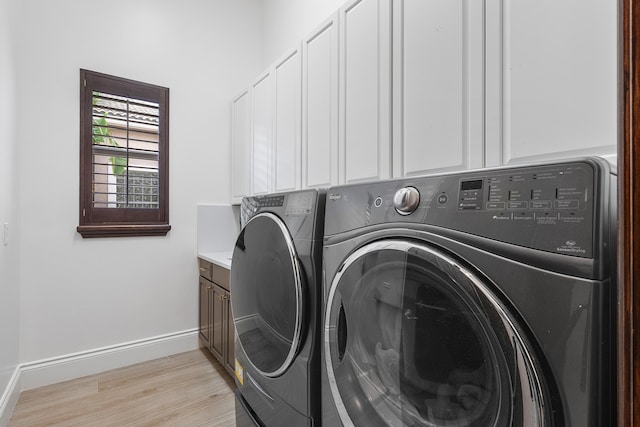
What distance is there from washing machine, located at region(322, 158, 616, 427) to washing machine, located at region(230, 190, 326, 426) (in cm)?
13

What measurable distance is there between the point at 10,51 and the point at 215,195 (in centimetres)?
156

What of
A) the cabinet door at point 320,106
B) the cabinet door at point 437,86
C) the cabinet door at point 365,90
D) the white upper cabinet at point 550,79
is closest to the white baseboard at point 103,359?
the cabinet door at point 320,106

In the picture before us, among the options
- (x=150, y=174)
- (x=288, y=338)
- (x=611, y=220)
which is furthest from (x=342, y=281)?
(x=150, y=174)

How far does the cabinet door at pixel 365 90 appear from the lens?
1.36 meters

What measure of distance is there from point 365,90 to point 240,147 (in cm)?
159

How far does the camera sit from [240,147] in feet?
9.09

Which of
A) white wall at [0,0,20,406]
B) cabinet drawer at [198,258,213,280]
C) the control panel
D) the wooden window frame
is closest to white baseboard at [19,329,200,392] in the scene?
white wall at [0,0,20,406]

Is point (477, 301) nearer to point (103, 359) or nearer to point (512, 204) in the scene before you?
point (512, 204)

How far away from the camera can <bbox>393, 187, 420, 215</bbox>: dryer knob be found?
758mm

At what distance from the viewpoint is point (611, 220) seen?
51 cm

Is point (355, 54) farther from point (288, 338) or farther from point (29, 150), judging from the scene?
point (29, 150)

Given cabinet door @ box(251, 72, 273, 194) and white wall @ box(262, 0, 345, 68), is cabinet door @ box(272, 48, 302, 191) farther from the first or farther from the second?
white wall @ box(262, 0, 345, 68)

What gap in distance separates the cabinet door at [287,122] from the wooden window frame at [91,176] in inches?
41.8

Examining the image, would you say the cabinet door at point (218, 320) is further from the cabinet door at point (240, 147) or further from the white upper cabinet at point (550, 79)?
the white upper cabinet at point (550, 79)
